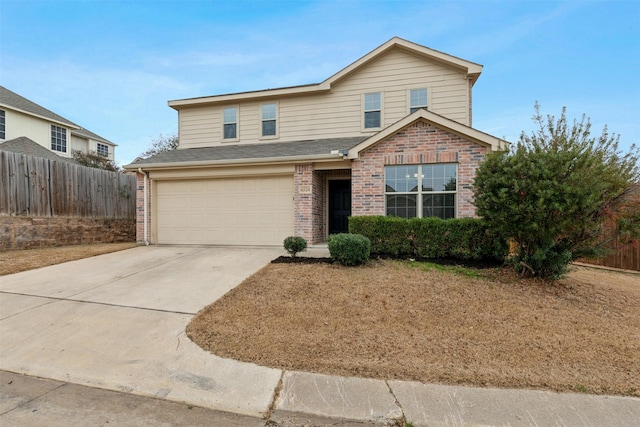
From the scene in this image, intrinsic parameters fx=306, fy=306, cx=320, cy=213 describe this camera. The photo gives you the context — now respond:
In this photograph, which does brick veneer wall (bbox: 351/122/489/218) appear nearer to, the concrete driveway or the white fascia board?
the white fascia board

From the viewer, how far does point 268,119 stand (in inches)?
484

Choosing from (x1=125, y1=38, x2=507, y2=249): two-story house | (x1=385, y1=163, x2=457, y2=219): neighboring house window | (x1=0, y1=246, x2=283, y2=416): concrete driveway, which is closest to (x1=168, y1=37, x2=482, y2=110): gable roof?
(x1=125, y1=38, x2=507, y2=249): two-story house

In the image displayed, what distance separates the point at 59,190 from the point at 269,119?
26.0 feet

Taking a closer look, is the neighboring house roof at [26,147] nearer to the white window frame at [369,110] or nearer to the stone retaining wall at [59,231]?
the stone retaining wall at [59,231]

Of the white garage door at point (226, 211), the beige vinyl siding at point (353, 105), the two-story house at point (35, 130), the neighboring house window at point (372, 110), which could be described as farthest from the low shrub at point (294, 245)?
the two-story house at point (35, 130)

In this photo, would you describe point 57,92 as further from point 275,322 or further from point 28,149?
point 275,322

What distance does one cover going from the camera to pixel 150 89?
14.1 meters

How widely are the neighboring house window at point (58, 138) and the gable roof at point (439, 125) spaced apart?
23277mm

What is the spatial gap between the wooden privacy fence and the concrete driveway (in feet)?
14.2

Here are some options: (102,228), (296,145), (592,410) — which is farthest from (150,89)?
(592,410)

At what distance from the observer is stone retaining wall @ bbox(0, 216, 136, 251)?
372 inches

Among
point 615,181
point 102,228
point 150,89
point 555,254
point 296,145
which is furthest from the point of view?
point 150,89

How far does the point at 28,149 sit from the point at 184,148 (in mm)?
11828

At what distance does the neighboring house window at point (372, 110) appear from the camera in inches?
441
